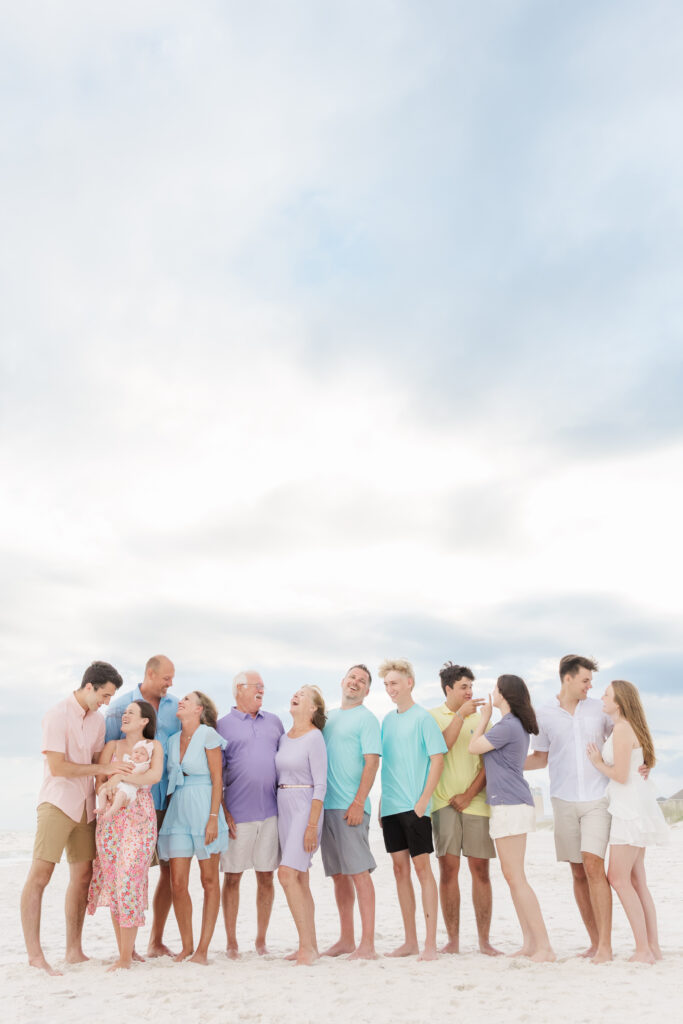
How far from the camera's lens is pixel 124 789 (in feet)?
22.9

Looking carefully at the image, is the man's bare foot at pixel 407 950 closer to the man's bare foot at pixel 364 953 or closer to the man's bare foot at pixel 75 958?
the man's bare foot at pixel 364 953

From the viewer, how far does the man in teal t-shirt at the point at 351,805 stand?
732 cm

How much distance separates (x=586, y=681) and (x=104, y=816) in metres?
4.17

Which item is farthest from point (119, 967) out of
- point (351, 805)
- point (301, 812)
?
point (351, 805)

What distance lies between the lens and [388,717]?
7.80 m

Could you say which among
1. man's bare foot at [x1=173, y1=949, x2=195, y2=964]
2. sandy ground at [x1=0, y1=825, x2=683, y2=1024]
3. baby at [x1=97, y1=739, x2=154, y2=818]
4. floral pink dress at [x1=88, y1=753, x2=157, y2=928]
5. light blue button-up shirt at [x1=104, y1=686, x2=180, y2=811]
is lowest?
sandy ground at [x1=0, y1=825, x2=683, y2=1024]

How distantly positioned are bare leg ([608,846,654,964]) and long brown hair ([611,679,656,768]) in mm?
716

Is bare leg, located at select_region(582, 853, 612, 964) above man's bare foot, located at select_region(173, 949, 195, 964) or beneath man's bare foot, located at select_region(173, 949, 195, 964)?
above

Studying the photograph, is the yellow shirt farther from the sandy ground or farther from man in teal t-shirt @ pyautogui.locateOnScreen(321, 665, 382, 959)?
the sandy ground

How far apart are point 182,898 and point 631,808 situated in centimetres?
370

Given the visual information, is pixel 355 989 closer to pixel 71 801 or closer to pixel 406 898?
pixel 406 898

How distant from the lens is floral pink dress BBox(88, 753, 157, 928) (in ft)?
22.6

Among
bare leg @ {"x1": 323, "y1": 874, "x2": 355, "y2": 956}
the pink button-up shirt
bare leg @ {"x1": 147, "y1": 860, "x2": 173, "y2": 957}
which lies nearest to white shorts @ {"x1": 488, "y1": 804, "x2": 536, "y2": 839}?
bare leg @ {"x1": 323, "y1": 874, "x2": 355, "y2": 956}

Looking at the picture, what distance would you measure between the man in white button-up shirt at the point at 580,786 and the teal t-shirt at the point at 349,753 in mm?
1389
